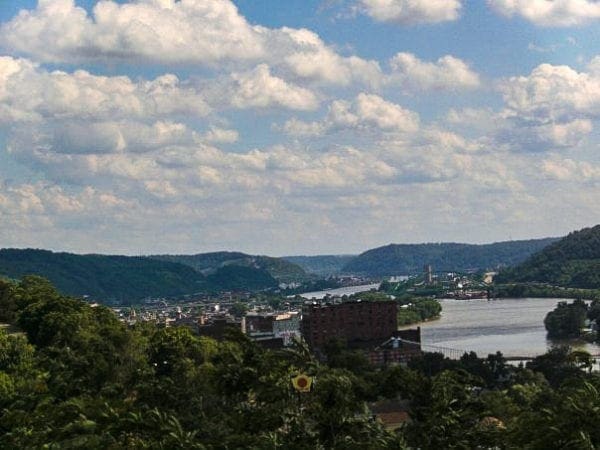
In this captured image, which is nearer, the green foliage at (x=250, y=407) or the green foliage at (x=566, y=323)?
the green foliage at (x=250, y=407)

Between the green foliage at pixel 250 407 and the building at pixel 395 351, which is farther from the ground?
the green foliage at pixel 250 407

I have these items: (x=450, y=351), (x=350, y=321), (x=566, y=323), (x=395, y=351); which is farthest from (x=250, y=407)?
(x=566, y=323)

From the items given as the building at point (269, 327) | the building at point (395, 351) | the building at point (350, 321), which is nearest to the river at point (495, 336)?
the building at point (350, 321)

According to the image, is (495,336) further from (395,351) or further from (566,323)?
(395,351)

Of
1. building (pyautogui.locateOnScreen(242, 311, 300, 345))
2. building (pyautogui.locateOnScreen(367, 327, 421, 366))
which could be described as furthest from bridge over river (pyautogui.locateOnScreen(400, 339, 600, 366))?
building (pyautogui.locateOnScreen(242, 311, 300, 345))

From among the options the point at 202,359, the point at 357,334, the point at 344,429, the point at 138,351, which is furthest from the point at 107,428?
the point at 357,334

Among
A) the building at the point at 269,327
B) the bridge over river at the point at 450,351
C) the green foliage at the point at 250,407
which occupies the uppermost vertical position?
the green foliage at the point at 250,407

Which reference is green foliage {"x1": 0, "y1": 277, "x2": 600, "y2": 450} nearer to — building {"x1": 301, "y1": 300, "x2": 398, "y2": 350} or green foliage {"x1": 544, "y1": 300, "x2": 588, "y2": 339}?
building {"x1": 301, "y1": 300, "x2": 398, "y2": 350}

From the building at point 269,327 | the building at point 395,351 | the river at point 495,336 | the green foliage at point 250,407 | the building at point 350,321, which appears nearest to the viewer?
the green foliage at point 250,407

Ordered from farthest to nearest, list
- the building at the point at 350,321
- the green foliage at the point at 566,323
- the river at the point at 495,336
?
the green foliage at the point at 566,323 < the building at the point at 350,321 < the river at the point at 495,336

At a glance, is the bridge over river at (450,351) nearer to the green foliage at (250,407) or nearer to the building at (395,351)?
the building at (395,351)
